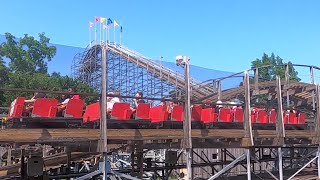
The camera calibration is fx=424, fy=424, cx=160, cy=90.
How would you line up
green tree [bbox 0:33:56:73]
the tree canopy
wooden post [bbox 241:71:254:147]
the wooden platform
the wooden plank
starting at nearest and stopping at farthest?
the wooden plank
the wooden platform
wooden post [bbox 241:71:254:147]
the tree canopy
green tree [bbox 0:33:56:73]

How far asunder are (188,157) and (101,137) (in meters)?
2.03

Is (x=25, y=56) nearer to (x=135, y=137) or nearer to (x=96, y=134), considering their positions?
(x=135, y=137)

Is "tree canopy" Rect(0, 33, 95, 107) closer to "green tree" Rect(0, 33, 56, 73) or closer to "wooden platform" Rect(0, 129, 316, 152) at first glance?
"green tree" Rect(0, 33, 56, 73)

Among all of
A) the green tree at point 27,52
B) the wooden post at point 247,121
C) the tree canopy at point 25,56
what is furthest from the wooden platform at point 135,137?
the green tree at point 27,52

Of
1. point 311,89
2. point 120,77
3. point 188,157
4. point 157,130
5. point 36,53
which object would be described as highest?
point 36,53

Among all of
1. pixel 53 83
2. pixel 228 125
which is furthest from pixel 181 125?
pixel 53 83

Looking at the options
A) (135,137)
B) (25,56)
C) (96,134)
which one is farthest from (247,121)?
(25,56)

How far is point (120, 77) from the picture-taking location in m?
38.5

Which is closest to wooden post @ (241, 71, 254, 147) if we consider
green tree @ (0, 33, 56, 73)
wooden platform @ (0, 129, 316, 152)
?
wooden platform @ (0, 129, 316, 152)

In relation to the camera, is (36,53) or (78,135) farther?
(36,53)

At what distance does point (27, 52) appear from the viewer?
179ft

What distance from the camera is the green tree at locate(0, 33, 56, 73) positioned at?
52.7 meters

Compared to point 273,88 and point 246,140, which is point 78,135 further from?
point 273,88

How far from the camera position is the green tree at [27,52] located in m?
52.7
